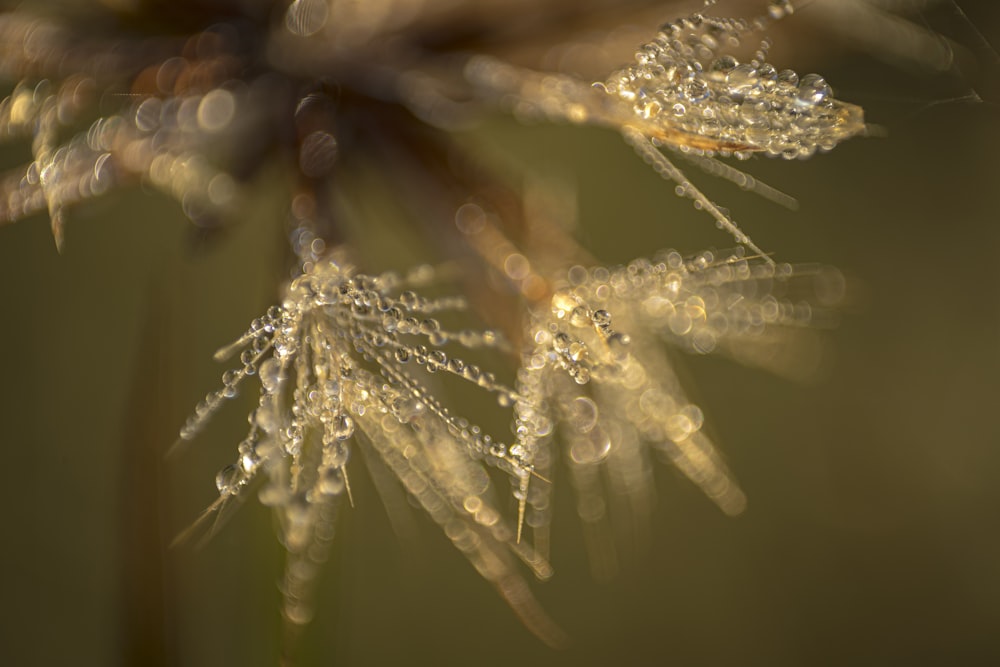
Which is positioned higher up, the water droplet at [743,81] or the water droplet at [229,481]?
the water droplet at [743,81]

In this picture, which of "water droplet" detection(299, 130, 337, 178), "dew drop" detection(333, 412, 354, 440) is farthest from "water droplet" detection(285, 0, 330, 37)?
"dew drop" detection(333, 412, 354, 440)

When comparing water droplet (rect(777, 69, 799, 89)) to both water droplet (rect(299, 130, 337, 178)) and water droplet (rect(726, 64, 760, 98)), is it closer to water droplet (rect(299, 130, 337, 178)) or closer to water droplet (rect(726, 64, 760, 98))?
water droplet (rect(726, 64, 760, 98))

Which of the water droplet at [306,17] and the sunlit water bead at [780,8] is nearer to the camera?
the sunlit water bead at [780,8]

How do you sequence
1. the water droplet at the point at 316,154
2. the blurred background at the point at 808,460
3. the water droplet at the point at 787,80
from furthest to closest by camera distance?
the blurred background at the point at 808,460 < the water droplet at the point at 316,154 < the water droplet at the point at 787,80

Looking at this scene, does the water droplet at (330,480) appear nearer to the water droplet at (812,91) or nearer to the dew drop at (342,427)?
the dew drop at (342,427)

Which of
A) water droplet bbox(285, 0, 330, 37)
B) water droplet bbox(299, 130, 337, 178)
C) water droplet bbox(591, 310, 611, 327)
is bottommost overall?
water droplet bbox(591, 310, 611, 327)

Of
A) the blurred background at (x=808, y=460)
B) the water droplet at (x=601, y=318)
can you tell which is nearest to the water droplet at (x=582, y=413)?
the water droplet at (x=601, y=318)

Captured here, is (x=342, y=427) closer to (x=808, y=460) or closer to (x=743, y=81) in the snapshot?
(x=743, y=81)

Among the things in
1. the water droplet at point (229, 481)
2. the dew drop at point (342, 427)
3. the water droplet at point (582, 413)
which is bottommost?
the water droplet at point (582, 413)

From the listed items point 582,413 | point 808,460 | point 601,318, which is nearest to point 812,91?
point 601,318

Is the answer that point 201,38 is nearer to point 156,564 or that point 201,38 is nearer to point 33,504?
point 156,564

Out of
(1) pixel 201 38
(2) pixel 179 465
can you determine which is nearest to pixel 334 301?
(1) pixel 201 38
